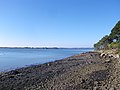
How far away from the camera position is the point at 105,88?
15852 millimetres

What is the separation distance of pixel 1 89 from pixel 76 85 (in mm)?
6521

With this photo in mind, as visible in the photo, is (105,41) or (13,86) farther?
(105,41)

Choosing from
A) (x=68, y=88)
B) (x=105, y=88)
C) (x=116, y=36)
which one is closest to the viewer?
(x=105, y=88)

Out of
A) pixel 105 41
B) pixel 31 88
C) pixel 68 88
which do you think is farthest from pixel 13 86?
pixel 105 41

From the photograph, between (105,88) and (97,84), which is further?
(97,84)

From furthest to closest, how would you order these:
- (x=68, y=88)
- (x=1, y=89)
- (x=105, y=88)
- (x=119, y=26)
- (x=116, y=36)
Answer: (x=116, y=36), (x=119, y=26), (x=1, y=89), (x=68, y=88), (x=105, y=88)

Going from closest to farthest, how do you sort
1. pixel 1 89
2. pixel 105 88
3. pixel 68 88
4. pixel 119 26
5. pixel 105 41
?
pixel 105 88, pixel 68 88, pixel 1 89, pixel 119 26, pixel 105 41

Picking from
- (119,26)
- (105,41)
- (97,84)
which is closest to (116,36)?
(119,26)

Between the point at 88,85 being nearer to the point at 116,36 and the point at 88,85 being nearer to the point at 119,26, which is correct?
the point at 119,26

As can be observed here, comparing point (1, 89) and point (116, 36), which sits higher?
point (116, 36)

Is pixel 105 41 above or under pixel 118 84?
above

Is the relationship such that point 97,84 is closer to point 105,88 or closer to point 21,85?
point 105,88

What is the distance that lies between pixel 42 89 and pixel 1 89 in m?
3.91

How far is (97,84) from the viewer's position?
17.6 m
